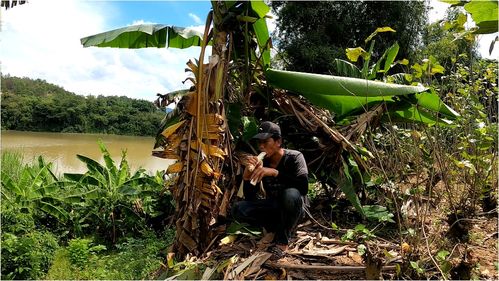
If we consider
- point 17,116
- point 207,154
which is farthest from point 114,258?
point 17,116

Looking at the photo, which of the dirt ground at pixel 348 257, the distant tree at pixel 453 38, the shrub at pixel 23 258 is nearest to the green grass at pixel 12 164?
the shrub at pixel 23 258

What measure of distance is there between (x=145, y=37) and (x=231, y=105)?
1.38 m

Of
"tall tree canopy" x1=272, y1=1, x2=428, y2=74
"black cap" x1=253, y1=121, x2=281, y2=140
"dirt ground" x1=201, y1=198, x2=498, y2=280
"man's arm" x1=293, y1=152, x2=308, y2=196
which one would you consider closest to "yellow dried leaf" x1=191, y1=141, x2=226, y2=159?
"black cap" x1=253, y1=121, x2=281, y2=140

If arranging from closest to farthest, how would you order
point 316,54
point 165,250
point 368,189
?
point 165,250 < point 368,189 < point 316,54

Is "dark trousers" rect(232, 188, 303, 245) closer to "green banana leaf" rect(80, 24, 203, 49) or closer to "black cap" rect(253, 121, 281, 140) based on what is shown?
"black cap" rect(253, 121, 281, 140)

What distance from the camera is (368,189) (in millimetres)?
4051

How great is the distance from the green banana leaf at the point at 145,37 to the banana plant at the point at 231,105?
0.01 meters

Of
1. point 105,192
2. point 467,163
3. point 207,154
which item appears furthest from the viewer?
point 105,192

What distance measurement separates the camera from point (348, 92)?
316 centimetres

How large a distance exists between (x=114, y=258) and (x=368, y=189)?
2564 millimetres

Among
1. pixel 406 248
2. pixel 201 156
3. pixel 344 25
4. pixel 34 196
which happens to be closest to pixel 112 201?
pixel 34 196

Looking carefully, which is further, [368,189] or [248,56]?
[368,189]

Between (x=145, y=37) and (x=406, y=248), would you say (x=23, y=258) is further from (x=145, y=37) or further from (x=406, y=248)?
(x=406, y=248)

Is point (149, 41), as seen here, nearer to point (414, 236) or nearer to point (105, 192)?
point (105, 192)
